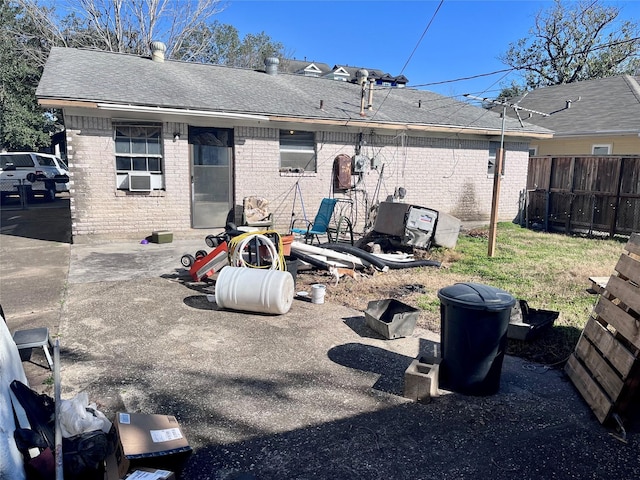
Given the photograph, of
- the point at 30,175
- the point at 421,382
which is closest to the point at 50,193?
the point at 30,175

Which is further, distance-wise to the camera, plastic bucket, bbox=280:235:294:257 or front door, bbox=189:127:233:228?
front door, bbox=189:127:233:228

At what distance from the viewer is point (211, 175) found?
437 inches

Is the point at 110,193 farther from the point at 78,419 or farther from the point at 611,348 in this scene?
the point at 611,348

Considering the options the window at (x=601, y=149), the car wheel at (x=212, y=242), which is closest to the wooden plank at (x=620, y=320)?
the car wheel at (x=212, y=242)

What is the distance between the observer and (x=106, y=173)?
32.7 feet

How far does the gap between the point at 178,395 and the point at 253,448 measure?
3.18ft

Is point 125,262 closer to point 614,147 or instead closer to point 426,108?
point 426,108

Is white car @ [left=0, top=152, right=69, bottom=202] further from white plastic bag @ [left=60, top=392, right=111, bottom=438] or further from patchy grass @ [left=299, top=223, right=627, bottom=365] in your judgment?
white plastic bag @ [left=60, top=392, right=111, bottom=438]

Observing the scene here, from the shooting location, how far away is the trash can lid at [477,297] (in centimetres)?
369

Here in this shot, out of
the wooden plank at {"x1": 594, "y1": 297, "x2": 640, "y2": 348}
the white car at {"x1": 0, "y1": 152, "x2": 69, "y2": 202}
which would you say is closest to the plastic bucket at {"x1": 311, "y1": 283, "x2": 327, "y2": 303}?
the wooden plank at {"x1": 594, "y1": 297, "x2": 640, "y2": 348}

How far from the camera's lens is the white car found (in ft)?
59.7

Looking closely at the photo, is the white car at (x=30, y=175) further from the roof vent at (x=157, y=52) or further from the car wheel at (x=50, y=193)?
the roof vent at (x=157, y=52)

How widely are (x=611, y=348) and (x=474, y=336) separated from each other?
105 cm

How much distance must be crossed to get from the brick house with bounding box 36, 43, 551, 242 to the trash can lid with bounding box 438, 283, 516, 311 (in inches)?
251
